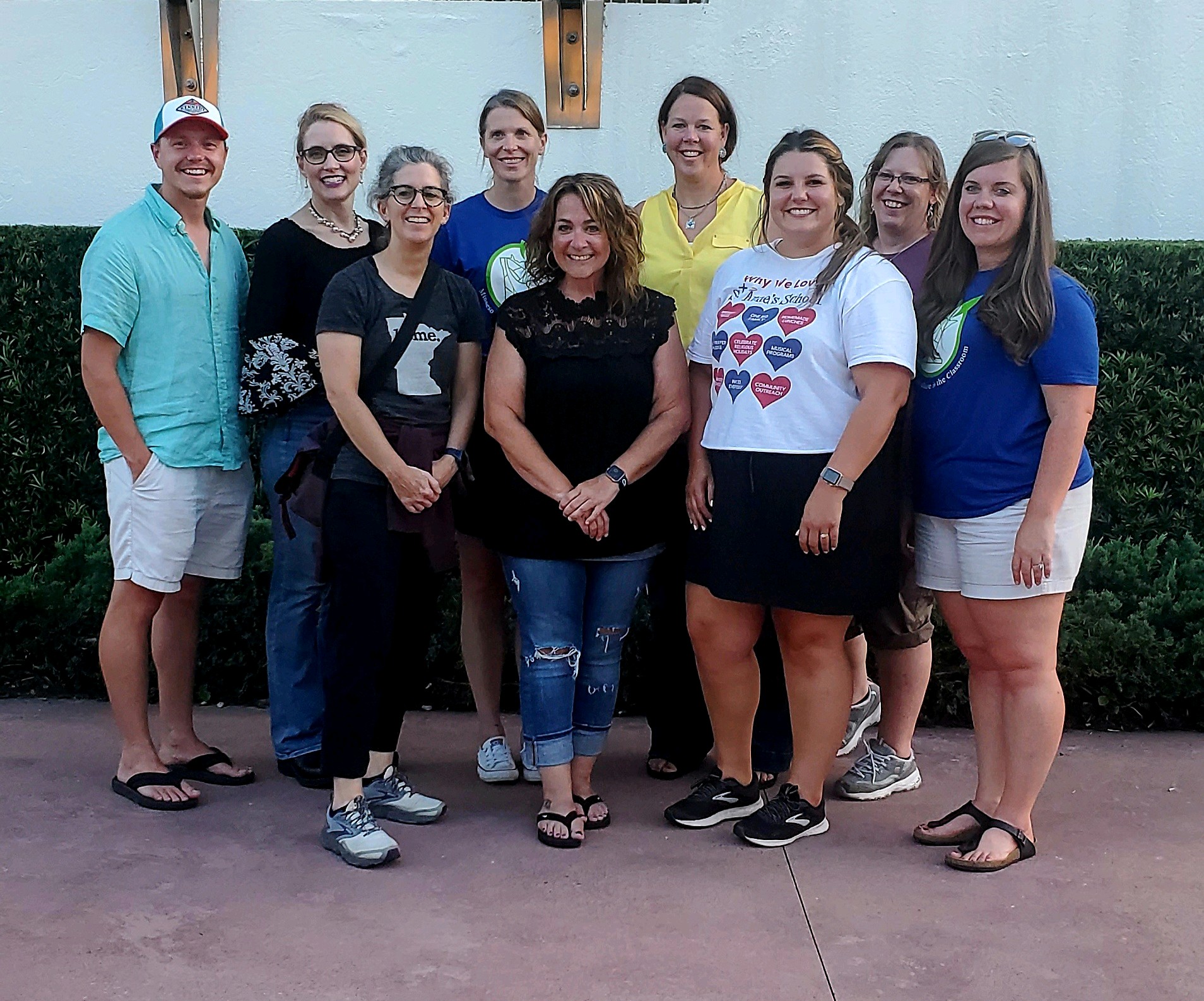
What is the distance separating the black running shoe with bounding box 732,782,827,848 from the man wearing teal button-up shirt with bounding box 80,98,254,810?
1.65 metres

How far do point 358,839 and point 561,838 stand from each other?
548 millimetres

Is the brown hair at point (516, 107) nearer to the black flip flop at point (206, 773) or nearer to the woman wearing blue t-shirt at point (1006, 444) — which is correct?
the woman wearing blue t-shirt at point (1006, 444)

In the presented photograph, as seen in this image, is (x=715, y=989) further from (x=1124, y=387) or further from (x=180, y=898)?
(x=1124, y=387)

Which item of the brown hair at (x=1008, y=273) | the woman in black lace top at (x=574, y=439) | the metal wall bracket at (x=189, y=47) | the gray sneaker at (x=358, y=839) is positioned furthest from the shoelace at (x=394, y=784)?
the metal wall bracket at (x=189, y=47)

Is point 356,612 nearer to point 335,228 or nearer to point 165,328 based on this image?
point 165,328

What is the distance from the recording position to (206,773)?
4105 millimetres

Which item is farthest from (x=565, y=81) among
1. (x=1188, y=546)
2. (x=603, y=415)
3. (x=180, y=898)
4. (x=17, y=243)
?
(x=180, y=898)

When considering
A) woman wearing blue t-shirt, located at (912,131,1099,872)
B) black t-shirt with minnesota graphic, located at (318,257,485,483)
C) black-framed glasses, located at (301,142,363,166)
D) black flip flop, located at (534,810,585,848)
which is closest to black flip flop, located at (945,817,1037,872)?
woman wearing blue t-shirt, located at (912,131,1099,872)

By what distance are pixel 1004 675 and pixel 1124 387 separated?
211cm

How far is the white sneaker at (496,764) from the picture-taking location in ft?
13.6

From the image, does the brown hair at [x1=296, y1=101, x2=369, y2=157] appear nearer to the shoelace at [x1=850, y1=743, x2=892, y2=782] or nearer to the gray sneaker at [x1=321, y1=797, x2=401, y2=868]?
the gray sneaker at [x1=321, y1=797, x2=401, y2=868]

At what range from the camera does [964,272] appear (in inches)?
138

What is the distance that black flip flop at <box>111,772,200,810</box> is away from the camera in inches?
152

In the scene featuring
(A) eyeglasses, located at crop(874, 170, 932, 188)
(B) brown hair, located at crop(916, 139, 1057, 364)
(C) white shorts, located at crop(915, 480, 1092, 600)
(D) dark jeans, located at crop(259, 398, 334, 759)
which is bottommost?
(D) dark jeans, located at crop(259, 398, 334, 759)
